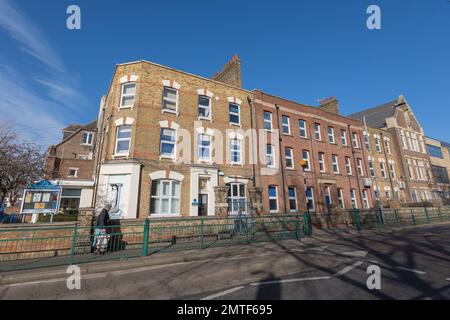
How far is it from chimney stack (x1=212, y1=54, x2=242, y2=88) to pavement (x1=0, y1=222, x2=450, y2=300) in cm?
1513

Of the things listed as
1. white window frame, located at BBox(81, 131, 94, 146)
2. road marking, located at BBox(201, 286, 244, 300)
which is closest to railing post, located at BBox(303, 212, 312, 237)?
road marking, located at BBox(201, 286, 244, 300)

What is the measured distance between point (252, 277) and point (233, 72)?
17971 mm

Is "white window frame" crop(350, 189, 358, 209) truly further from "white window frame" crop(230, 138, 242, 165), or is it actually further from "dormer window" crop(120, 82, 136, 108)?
"dormer window" crop(120, 82, 136, 108)

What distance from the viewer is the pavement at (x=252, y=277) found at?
488cm

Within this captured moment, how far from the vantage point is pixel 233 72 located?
20.3m

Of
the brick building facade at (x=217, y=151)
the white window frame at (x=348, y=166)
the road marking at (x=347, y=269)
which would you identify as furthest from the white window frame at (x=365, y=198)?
the road marking at (x=347, y=269)

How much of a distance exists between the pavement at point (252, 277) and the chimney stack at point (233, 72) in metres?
15.1

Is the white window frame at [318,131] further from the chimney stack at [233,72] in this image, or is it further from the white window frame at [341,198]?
the chimney stack at [233,72]

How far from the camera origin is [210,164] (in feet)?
52.3

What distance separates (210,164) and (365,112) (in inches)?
1444

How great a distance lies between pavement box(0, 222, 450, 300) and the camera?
4.88 meters

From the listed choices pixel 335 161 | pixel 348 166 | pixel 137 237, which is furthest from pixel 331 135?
pixel 137 237

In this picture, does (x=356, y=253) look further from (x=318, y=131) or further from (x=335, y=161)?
(x=318, y=131)

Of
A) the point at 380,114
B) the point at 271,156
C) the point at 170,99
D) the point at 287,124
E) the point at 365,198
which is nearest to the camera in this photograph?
the point at 170,99
